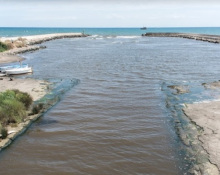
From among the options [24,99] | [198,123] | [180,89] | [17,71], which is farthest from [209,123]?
[17,71]

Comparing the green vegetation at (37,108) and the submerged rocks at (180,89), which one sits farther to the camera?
the submerged rocks at (180,89)

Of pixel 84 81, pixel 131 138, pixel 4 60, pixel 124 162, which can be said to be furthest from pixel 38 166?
pixel 4 60

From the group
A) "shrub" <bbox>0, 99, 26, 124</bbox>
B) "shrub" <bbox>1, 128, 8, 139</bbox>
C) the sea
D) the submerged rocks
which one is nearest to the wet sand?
the sea

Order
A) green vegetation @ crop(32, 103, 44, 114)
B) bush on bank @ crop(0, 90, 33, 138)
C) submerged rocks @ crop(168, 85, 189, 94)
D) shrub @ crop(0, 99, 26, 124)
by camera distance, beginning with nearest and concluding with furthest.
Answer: bush on bank @ crop(0, 90, 33, 138) → shrub @ crop(0, 99, 26, 124) → green vegetation @ crop(32, 103, 44, 114) → submerged rocks @ crop(168, 85, 189, 94)

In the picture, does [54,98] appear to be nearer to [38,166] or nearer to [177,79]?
[38,166]

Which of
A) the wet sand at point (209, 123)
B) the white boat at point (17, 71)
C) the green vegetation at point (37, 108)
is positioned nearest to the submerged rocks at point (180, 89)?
the wet sand at point (209, 123)

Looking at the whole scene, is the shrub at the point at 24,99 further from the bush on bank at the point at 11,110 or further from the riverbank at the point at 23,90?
the riverbank at the point at 23,90

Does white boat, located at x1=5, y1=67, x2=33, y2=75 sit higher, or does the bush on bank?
white boat, located at x1=5, y1=67, x2=33, y2=75

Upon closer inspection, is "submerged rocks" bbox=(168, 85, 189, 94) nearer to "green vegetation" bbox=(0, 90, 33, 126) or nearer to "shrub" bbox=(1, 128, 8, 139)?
"green vegetation" bbox=(0, 90, 33, 126)
